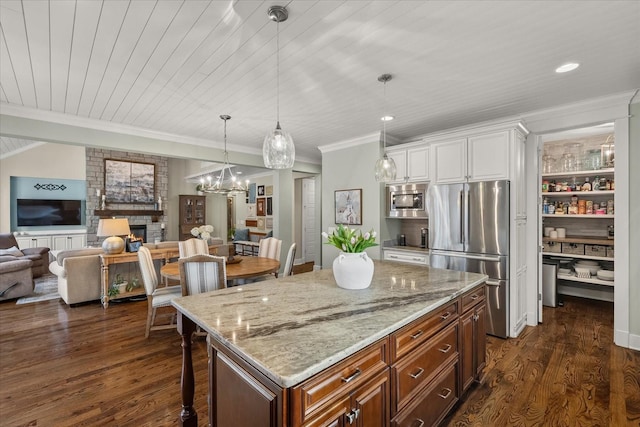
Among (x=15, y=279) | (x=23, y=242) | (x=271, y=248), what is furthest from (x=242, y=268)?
(x=23, y=242)

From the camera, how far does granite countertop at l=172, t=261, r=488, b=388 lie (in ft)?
3.60

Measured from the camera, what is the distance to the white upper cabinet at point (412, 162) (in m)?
4.16

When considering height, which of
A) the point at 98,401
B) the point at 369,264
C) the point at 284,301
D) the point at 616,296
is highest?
the point at 369,264

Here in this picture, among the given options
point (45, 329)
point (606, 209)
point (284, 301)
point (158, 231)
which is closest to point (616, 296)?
point (606, 209)

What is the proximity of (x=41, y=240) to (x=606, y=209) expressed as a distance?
11828mm

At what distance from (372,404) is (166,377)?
2001 mm

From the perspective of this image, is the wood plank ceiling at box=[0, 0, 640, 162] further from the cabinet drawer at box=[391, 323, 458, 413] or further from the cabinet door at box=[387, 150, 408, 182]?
the cabinet drawer at box=[391, 323, 458, 413]

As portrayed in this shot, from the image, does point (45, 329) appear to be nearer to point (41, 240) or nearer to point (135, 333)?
point (135, 333)

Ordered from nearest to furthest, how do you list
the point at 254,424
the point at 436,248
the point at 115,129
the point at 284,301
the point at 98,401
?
the point at 254,424 < the point at 284,301 < the point at 98,401 < the point at 436,248 < the point at 115,129

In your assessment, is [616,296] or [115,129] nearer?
[616,296]

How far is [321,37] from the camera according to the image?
208 cm

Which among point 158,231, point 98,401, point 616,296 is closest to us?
point 98,401

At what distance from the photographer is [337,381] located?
115cm

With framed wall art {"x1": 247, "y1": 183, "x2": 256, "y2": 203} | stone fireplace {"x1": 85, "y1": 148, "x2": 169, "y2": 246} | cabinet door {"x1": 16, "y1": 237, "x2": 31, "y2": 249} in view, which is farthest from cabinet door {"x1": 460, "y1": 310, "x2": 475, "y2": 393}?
cabinet door {"x1": 16, "y1": 237, "x2": 31, "y2": 249}
